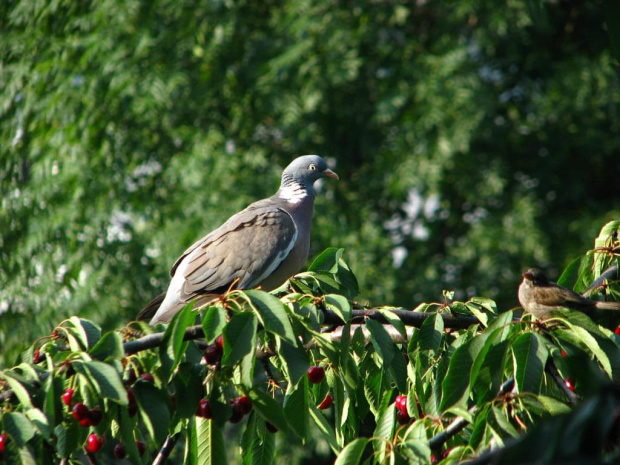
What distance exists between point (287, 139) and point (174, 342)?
5.88m

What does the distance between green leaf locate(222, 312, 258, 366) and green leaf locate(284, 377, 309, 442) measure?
10.3 inches

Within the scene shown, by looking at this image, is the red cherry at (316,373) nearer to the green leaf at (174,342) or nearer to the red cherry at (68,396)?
the green leaf at (174,342)

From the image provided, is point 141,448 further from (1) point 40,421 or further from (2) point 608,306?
(2) point 608,306

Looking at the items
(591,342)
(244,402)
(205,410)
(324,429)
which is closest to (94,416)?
(205,410)

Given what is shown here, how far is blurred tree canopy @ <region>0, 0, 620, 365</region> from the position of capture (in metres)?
6.74

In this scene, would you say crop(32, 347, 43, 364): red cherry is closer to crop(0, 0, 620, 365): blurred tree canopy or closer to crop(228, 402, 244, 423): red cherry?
crop(228, 402, 244, 423): red cherry

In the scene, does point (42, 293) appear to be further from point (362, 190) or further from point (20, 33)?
point (362, 190)

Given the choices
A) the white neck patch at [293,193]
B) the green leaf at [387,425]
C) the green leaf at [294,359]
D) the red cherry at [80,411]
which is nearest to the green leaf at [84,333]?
the red cherry at [80,411]

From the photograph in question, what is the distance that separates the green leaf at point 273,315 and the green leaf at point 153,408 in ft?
0.97

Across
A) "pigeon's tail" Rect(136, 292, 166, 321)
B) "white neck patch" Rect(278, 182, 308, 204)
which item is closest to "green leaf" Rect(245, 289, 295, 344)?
"pigeon's tail" Rect(136, 292, 166, 321)

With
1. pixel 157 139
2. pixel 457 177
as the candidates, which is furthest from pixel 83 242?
pixel 457 177

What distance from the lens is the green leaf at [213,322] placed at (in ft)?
5.90

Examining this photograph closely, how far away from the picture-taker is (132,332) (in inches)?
81.0

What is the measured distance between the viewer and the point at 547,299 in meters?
2.56
